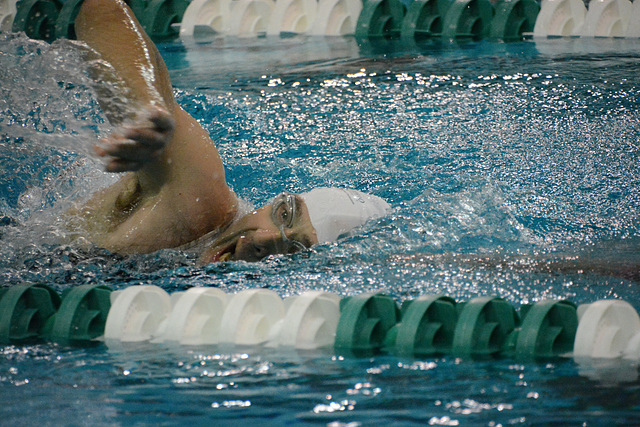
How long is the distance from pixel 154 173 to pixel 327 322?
2.46 ft

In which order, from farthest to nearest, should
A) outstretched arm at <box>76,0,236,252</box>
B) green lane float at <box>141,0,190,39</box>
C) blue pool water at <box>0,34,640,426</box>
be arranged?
1. green lane float at <box>141,0,190,39</box>
2. outstretched arm at <box>76,0,236,252</box>
3. blue pool water at <box>0,34,640,426</box>

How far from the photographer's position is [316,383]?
137cm

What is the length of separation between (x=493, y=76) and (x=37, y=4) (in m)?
3.50

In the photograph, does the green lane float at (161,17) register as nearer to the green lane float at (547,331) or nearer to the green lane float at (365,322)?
the green lane float at (365,322)

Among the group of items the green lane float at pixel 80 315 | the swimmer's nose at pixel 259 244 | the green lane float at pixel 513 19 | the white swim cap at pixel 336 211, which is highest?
the green lane float at pixel 513 19

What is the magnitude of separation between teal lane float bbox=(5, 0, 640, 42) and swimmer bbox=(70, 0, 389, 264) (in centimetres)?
326

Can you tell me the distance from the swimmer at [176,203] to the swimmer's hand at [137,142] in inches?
10.7

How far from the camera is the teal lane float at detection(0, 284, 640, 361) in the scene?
1.54 metres

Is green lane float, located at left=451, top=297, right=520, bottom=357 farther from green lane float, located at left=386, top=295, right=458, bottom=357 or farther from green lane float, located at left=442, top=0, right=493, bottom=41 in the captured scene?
green lane float, located at left=442, top=0, right=493, bottom=41

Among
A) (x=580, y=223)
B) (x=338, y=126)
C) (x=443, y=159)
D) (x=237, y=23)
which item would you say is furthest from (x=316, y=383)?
(x=237, y=23)

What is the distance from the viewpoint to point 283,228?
2184mm

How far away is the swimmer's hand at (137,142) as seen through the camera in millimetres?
1662

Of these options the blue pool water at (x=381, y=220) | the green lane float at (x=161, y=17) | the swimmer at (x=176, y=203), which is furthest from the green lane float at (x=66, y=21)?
the swimmer at (x=176, y=203)

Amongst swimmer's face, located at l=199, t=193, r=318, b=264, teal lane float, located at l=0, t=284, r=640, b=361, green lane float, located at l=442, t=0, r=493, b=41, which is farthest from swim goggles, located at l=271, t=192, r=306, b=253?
green lane float, located at l=442, t=0, r=493, b=41
